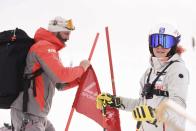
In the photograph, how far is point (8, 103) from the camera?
4629 mm

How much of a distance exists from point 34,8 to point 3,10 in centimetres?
164

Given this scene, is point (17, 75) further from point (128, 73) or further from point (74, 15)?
point (74, 15)

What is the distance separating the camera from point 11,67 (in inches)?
180

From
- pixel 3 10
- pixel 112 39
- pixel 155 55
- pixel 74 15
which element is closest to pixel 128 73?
pixel 112 39

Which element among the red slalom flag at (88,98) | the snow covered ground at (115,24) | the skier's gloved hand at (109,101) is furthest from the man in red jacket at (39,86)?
the snow covered ground at (115,24)

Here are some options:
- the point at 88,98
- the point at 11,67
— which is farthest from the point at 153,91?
the point at 88,98

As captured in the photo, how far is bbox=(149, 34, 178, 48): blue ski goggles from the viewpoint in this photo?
147 inches

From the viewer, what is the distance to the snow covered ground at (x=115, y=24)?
45.0 ft

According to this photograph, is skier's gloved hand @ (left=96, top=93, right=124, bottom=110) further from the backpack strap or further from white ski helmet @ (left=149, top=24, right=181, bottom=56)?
white ski helmet @ (left=149, top=24, right=181, bottom=56)

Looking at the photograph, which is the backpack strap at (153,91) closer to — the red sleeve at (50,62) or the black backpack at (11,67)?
the red sleeve at (50,62)

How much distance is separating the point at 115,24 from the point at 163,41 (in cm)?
1509


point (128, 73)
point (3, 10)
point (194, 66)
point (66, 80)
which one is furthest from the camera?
point (3, 10)

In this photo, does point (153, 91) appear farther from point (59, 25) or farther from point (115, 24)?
point (115, 24)

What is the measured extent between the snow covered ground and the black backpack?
6208 mm
